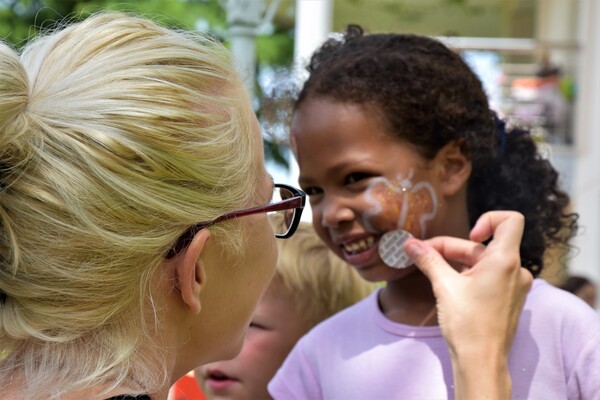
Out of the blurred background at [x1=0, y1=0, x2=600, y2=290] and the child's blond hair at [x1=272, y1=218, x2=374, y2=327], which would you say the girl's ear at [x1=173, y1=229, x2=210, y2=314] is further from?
the blurred background at [x1=0, y1=0, x2=600, y2=290]

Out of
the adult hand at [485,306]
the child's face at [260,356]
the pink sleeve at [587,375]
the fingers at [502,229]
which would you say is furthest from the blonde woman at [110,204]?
the child's face at [260,356]

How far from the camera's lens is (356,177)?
2.35 metres

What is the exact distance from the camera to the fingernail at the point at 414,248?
217 cm

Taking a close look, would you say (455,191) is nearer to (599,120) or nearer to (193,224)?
(193,224)

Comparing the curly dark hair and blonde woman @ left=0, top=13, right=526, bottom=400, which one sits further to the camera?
the curly dark hair

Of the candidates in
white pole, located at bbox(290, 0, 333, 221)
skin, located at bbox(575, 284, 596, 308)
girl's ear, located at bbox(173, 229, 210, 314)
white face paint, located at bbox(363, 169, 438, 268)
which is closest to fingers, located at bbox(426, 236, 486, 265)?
white face paint, located at bbox(363, 169, 438, 268)

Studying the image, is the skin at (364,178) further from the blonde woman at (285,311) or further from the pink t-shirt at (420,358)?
the blonde woman at (285,311)

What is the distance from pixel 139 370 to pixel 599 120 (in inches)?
438

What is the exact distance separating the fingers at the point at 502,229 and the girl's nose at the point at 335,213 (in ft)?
1.19

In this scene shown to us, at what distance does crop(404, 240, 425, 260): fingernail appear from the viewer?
7.11 feet

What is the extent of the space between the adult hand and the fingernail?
2.8 inches

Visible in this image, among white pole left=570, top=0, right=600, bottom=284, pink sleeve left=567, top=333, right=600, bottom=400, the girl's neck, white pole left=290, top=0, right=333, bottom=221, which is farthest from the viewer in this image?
white pole left=570, top=0, right=600, bottom=284

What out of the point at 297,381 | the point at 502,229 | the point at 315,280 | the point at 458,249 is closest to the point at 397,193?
the point at 458,249

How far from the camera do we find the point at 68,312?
1.59m
